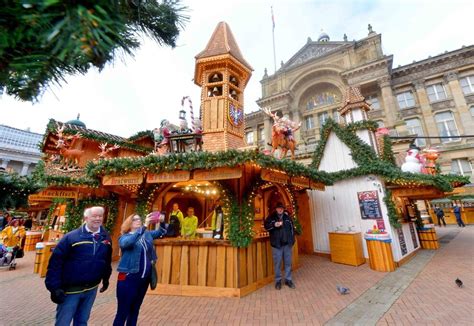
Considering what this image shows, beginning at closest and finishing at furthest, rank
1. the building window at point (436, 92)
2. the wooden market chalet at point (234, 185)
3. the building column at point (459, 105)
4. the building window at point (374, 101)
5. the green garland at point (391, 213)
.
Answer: the wooden market chalet at point (234, 185) → the green garland at point (391, 213) → the building column at point (459, 105) → the building window at point (436, 92) → the building window at point (374, 101)

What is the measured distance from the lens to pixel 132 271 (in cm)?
325

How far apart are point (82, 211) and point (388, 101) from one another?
28.1 metres

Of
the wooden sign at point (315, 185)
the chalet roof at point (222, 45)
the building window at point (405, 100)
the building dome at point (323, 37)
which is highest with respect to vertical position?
the building dome at point (323, 37)

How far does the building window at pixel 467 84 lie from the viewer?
860 inches

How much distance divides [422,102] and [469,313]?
2632 cm

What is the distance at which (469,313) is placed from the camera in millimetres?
4066

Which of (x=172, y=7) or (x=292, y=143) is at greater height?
(x=292, y=143)

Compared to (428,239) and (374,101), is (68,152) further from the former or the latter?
(374,101)

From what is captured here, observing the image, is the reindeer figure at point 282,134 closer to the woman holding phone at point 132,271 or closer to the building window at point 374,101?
the woman holding phone at point 132,271

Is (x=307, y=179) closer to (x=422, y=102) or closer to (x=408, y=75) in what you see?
(x=422, y=102)

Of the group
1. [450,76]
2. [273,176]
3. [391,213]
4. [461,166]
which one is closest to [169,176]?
[273,176]

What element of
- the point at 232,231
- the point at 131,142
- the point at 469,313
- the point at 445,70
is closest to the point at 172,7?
the point at 232,231

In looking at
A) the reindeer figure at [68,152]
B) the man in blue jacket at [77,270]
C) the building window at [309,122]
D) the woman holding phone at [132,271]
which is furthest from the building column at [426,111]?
the reindeer figure at [68,152]

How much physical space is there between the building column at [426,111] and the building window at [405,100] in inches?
24.1
